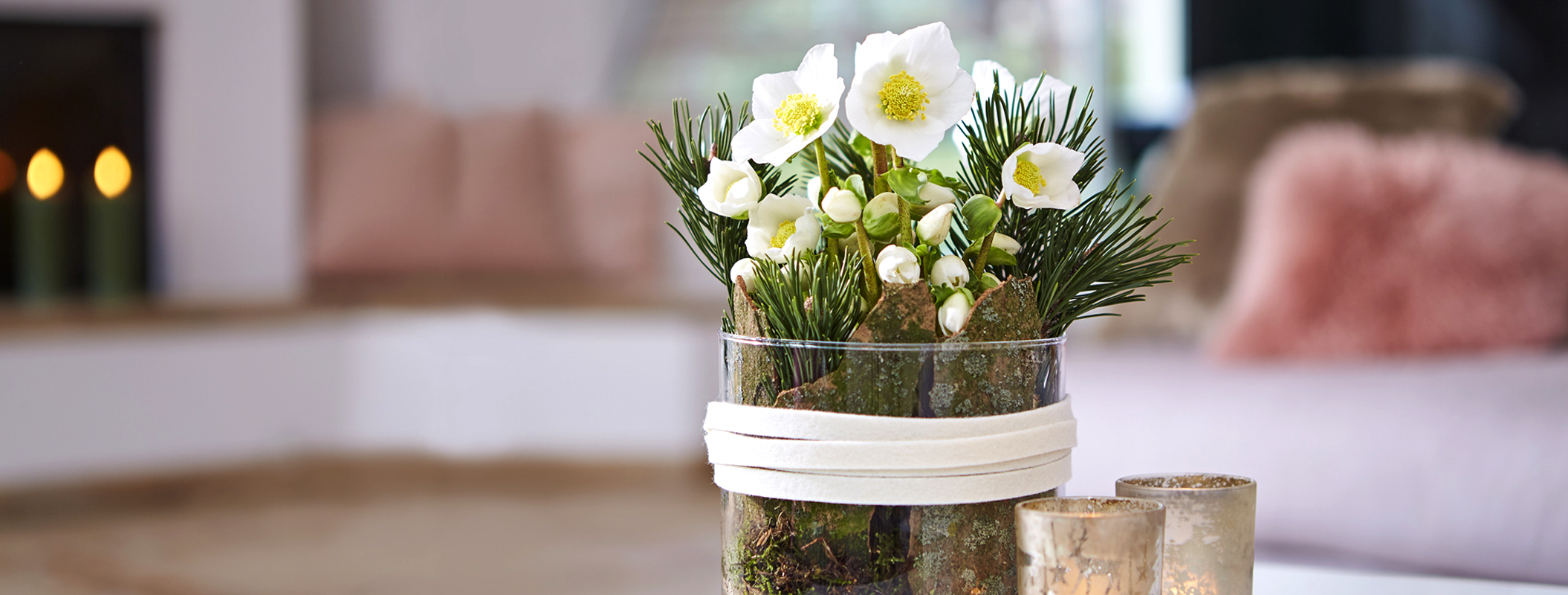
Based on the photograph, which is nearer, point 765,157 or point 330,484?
point 765,157

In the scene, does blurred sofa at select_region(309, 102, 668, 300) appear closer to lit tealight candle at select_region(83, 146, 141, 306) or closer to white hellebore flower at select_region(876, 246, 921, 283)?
lit tealight candle at select_region(83, 146, 141, 306)

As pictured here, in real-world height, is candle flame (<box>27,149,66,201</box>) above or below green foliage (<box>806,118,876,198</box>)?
above

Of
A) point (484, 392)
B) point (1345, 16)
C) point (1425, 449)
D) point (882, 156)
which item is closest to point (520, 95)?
point (484, 392)

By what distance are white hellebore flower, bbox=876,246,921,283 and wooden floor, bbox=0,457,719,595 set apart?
1622 mm

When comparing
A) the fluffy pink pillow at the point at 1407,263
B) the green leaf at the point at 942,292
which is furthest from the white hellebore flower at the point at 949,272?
the fluffy pink pillow at the point at 1407,263

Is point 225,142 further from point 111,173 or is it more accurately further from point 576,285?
point 576,285

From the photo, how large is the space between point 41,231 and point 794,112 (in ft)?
9.27

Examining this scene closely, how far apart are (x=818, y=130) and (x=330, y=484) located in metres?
2.75

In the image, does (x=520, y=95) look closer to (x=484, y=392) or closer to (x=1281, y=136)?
(x=484, y=392)

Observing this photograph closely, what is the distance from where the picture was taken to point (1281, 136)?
6.26 feet

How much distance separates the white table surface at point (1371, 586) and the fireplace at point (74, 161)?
108 inches

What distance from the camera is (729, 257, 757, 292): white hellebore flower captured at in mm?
491

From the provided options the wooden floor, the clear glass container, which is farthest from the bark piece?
the wooden floor

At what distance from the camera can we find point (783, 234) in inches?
19.3
